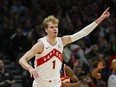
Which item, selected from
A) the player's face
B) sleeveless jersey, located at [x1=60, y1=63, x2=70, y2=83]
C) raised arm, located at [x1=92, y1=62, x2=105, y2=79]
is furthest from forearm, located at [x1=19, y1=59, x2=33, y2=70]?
raised arm, located at [x1=92, y1=62, x2=105, y2=79]

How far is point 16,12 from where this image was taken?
1502cm

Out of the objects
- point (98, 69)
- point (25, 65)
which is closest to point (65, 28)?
point (98, 69)

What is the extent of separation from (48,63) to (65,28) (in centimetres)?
734

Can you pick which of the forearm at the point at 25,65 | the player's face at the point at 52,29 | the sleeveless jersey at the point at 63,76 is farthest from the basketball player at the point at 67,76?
the forearm at the point at 25,65

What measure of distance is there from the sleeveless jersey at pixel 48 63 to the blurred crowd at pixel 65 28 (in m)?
3.96

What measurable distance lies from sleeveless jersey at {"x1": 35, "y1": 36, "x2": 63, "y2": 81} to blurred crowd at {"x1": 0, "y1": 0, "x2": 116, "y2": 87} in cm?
396

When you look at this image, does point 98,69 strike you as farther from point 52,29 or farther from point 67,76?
point 52,29

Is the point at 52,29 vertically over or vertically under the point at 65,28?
under

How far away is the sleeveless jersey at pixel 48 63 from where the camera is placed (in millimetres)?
7258

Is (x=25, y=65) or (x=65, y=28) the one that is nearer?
(x=25, y=65)

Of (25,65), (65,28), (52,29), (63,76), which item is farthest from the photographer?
(65,28)

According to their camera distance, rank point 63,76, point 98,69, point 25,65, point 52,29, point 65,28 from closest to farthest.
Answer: point 25,65 < point 52,29 < point 63,76 < point 98,69 < point 65,28

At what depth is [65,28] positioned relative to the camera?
47.7ft

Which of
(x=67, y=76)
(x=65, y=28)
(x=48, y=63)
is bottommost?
(x=67, y=76)
